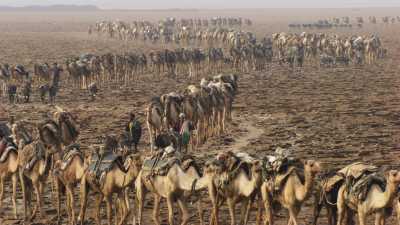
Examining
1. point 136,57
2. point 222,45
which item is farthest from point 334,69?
point 222,45

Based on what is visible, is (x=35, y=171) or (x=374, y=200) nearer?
(x=374, y=200)

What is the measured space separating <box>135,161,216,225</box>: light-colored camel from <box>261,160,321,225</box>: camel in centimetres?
105

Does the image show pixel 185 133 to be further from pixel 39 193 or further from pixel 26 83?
pixel 26 83

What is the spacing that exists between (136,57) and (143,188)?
2565cm

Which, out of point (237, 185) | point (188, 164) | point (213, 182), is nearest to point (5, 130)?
point (188, 164)

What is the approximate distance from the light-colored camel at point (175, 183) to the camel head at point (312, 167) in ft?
5.75

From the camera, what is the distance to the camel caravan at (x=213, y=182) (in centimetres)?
1045

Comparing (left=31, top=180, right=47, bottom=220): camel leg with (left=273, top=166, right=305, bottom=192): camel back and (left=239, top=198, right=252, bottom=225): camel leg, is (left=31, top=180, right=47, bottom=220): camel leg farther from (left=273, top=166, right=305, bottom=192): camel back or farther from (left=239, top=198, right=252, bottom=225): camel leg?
(left=273, top=166, right=305, bottom=192): camel back

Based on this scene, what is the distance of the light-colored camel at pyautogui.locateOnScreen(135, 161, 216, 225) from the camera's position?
11.3 m

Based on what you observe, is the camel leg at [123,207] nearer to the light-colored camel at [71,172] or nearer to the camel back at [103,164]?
the camel back at [103,164]

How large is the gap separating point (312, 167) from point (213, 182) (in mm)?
1941

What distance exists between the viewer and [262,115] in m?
24.2

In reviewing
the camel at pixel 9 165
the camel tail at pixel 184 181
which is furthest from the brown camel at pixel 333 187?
the camel at pixel 9 165

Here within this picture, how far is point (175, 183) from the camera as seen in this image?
1129cm
